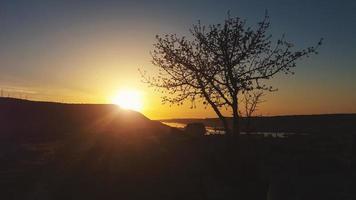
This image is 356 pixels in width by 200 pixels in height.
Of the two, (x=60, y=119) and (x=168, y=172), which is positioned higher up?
(x=60, y=119)

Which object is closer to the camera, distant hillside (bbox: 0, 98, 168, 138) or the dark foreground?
the dark foreground

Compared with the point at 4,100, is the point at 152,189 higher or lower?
lower

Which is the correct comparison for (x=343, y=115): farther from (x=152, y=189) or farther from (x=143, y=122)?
(x=152, y=189)

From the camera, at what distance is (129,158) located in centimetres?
3075

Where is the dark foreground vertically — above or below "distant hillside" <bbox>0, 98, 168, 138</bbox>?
below

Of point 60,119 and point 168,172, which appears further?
point 60,119

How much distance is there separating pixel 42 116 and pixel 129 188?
2081 inches

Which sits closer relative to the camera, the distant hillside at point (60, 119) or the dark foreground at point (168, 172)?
the dark foreground at point (168, 172)

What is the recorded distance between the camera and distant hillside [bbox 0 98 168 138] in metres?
67.2

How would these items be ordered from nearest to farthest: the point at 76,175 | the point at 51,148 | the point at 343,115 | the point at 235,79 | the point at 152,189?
the point at 152,189, the point at 76,175, the point at 235,79, the point at 51,148, the point at 343,115

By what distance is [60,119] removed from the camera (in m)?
76.0

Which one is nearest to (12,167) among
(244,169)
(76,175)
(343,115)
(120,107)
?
(76,175)

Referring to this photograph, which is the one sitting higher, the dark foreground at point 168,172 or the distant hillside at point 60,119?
the distant hillside at point 60,119

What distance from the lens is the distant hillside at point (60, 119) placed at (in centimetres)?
6719
